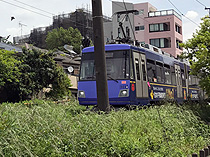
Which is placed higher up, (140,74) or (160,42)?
(160,42)

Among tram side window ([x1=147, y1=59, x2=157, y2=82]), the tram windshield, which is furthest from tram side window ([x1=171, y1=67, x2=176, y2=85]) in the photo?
the tram windshield

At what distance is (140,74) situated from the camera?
1825 centimetres

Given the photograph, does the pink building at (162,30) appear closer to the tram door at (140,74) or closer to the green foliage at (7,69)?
the green foliage at (7,69)

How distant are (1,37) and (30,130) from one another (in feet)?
176

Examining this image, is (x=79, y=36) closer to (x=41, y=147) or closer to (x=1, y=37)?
(x=1, y=37)

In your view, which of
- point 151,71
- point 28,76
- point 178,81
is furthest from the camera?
point 28,76

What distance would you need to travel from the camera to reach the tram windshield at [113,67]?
17266 mm

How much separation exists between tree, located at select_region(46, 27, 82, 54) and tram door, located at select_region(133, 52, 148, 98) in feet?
216

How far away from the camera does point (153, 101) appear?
21234 mm

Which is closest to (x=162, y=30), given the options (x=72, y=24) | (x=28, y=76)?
(x=72, y=24)

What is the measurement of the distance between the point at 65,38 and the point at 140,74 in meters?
67.3

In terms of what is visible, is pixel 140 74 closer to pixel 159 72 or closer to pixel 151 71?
pixel 151 71

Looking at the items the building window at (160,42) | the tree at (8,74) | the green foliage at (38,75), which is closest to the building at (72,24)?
the building window at (160,42)

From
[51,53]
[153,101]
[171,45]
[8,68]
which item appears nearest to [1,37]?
[51,53]
